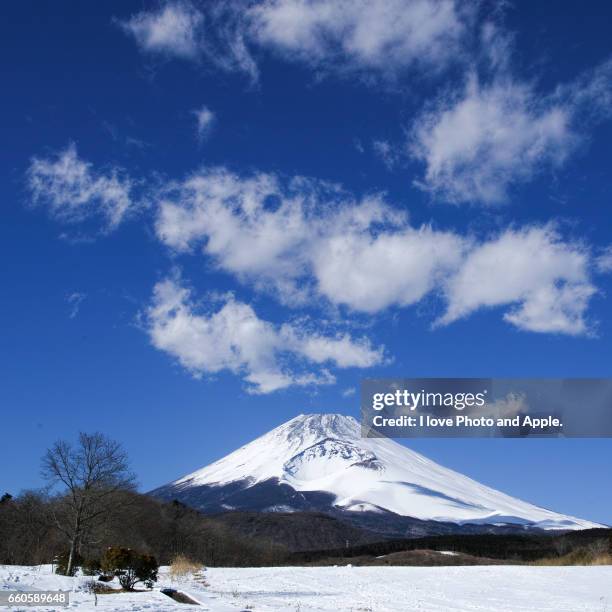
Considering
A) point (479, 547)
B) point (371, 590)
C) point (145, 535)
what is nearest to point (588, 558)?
point (371, 590)

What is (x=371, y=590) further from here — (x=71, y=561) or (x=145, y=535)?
(x=145, y=535)

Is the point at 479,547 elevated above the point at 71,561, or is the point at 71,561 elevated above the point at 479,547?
the point at 479,547

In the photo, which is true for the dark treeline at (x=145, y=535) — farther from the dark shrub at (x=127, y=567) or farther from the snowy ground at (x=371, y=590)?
the dark shrub at (x=127, y=567)

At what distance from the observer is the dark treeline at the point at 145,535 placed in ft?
196

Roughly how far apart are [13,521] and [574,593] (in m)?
53.3

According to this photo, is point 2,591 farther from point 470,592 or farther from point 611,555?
point 611,555

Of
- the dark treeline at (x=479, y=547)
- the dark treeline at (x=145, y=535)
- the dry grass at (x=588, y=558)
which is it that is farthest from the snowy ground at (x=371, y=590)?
the dark treeline at (x=479, y=547)

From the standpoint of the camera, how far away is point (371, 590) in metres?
31.6

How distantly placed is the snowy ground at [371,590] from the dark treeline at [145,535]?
52.8 ft

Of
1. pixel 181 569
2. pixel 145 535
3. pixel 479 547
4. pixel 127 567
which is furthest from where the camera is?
pixel 479 547

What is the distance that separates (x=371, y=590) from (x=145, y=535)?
66.6m

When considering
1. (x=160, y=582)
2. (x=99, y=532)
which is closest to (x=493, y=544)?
(x=99, y=532)

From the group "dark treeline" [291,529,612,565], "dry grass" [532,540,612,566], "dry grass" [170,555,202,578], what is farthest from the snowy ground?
"dark treeline" [291,529,612,565]

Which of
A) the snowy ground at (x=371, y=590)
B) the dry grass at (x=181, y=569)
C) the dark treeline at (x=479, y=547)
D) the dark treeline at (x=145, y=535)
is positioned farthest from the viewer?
the dark treeline at (x=479, y=547)
